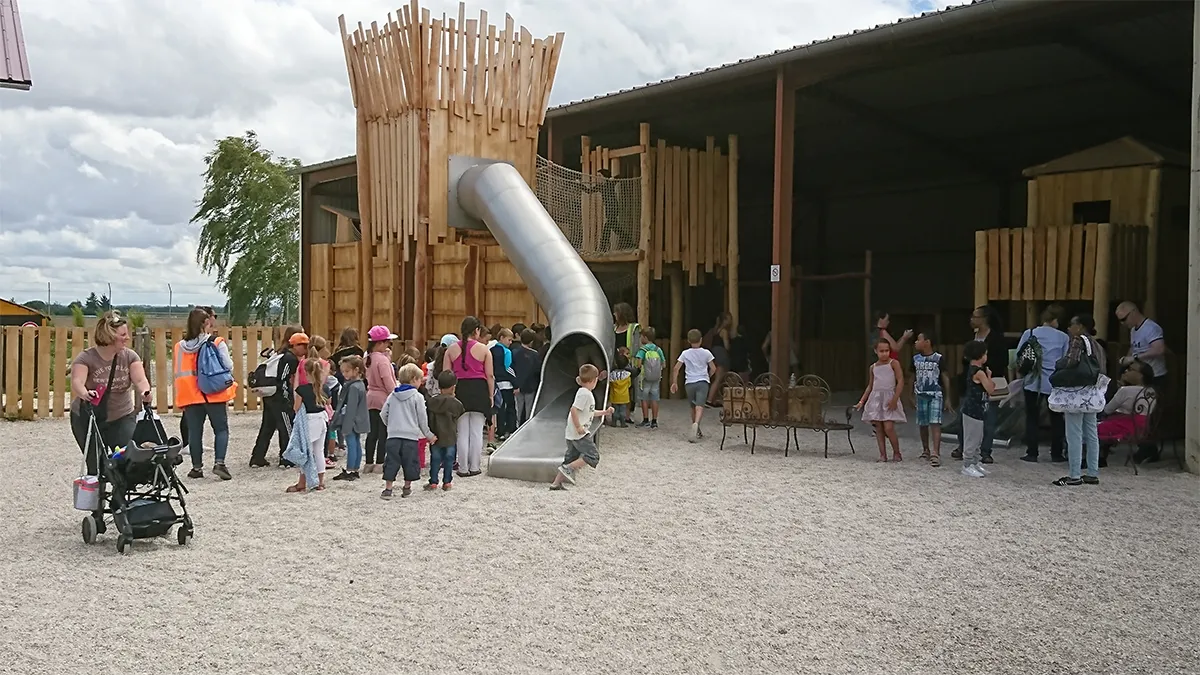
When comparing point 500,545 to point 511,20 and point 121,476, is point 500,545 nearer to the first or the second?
point 121,476

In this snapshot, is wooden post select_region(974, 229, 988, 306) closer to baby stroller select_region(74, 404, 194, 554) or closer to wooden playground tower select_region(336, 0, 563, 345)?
wooden playground tower select_region(336, 0, 563, 345)

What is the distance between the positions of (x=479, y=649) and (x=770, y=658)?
4.24ft

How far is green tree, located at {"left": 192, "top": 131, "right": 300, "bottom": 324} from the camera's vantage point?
121 ft

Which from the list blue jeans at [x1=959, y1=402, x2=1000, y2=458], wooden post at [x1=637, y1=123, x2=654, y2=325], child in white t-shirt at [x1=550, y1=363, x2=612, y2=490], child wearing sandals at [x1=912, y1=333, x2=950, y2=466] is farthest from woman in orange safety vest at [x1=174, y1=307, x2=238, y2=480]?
wooden post at [x1=637, y1=123, x2=654, y2=325]

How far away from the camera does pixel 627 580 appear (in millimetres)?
5777

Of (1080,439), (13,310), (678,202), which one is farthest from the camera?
(13,310)

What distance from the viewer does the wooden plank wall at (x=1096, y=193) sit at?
1307 cm

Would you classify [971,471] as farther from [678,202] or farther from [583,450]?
[678,202]

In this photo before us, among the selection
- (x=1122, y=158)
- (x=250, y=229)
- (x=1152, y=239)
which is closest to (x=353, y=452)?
(x=1152, y=239)

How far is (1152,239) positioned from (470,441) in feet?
29.4

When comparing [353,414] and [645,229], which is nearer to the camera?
[353,414]

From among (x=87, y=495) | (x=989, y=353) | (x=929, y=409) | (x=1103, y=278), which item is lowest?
(x=87, y=495)

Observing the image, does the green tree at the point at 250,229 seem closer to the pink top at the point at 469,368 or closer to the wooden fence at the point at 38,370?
the wooden fence at the point at 38,370

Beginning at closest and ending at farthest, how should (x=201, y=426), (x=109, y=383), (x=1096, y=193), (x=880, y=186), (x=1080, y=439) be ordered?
(x=109, y=383), (x=1080, y=439), (x=201, y=426), (x=1096, y=193), (x=880, y=186)
